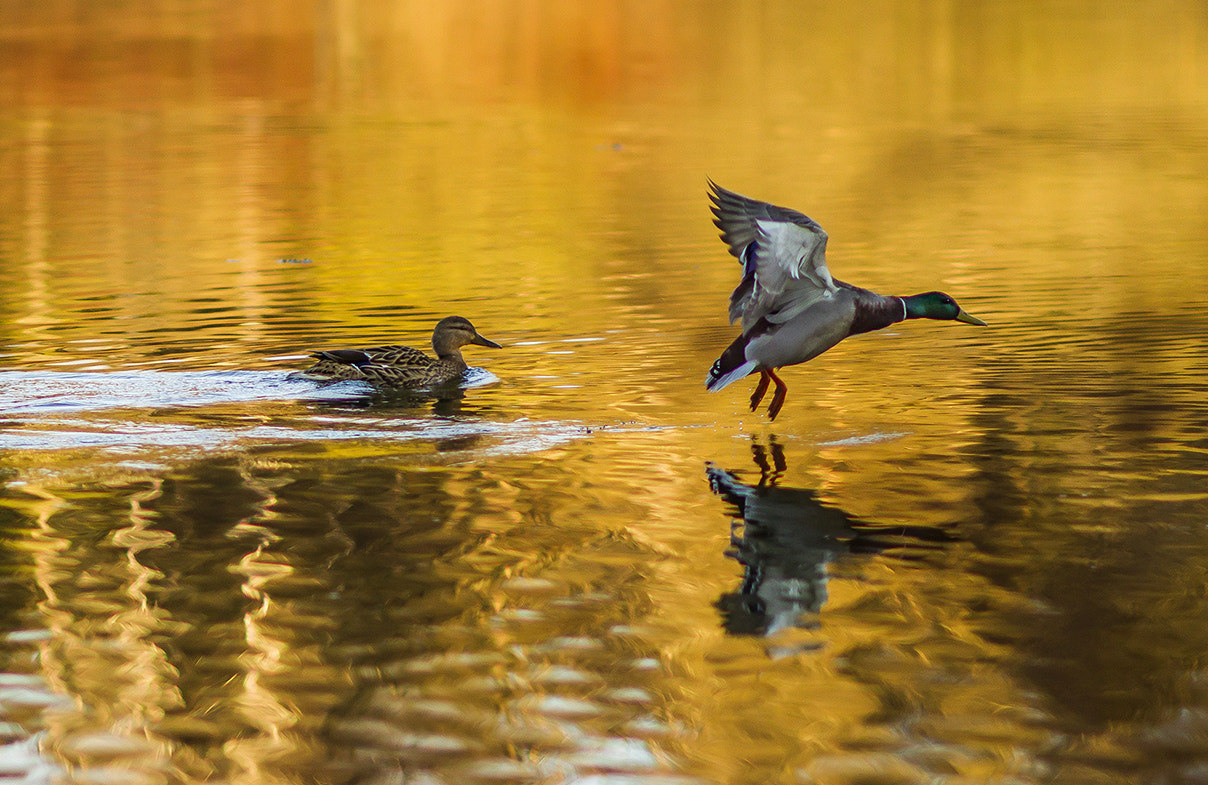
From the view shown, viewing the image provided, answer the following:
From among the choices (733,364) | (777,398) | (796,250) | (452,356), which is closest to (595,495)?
(733,364)

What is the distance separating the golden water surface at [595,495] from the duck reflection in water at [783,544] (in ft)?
0.11

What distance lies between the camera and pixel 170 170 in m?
29.1

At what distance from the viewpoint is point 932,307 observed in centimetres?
1183

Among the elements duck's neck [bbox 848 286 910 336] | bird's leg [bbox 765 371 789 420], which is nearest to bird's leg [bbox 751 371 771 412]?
bird's leg [bbox 765 371 789 420]

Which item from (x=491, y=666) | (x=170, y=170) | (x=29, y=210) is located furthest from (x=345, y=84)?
(x=491, y=666)

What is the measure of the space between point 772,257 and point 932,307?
1.80m

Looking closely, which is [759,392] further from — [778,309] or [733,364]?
[778,309]

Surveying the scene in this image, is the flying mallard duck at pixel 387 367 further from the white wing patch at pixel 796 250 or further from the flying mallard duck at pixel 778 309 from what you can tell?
the white wing patch at pixel 796 250

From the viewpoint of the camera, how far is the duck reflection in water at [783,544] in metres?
7.41

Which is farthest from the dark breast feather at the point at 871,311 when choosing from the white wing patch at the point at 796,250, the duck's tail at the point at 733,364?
the duck's tail at the point at 733,364

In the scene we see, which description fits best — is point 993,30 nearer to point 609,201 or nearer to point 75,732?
point 609,201

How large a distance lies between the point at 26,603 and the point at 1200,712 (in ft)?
16.1

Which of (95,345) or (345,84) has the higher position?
(345,84)

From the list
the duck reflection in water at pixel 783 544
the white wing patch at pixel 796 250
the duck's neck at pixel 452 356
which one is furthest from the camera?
the duck's neck at pixel 452 356
